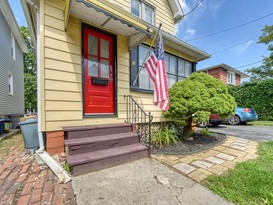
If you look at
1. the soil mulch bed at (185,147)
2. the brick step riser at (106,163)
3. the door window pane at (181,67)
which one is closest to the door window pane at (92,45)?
the brick step riser at (106,163)

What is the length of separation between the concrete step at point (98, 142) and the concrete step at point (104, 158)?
9 centimetres

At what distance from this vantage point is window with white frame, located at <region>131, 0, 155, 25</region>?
5625 mm

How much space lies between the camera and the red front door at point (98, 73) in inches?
145

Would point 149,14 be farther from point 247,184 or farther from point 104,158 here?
point 247,184

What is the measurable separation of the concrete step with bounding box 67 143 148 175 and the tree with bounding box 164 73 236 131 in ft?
4.78

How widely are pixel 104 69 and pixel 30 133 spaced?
2247 mm

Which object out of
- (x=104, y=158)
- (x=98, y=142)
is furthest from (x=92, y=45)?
(x=104, y=158)

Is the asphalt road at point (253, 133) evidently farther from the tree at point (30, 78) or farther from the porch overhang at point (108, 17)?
the tree at point (30, 78)

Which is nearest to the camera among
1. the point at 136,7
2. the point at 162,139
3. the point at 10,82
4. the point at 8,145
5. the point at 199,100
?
the point at 199,100

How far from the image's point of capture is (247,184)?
226 centimetres

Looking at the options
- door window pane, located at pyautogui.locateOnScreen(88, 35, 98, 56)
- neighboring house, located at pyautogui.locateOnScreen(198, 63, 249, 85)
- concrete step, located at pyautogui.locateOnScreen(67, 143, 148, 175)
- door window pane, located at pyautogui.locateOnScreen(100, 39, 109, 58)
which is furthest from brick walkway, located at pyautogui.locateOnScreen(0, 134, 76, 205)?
neighboring house, located at pyautogui.locateOnScreen(198, 63, 249, 85)

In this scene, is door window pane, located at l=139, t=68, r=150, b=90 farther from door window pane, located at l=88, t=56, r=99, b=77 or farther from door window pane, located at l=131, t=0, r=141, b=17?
door window pane, located at l=131, t=0, r=141, b=17

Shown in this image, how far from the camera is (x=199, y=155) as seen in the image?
11.4 feet

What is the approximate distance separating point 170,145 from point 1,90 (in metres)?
8.81
